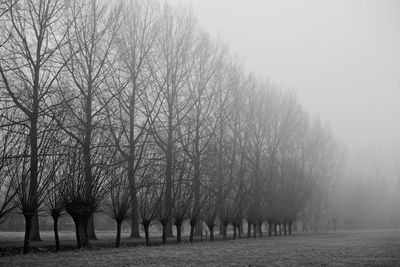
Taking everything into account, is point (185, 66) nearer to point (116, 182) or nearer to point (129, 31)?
point (129, 31)

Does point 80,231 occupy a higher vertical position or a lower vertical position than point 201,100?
lower

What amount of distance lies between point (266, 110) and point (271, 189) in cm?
813

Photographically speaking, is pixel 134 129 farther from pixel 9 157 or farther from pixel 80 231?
pixel 9 157

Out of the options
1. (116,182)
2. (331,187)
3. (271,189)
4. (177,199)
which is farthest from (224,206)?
(331,187)

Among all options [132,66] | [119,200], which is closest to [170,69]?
[132,66]

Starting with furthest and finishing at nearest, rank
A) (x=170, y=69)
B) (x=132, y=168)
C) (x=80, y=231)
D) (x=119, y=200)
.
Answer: (x=170, y=69)
(x=132, y=168)
(x=119, y=200)
(x=80, y=231)

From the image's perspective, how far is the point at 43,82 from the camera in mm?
22266

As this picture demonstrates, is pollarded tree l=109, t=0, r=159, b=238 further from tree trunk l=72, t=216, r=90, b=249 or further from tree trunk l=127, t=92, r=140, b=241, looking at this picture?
tree trunk l=72, t=216, r=90, b=249

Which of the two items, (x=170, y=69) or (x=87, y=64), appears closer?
(x=87, y=64)

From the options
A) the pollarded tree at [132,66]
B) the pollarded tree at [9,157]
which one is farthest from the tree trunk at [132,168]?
the pollarded tree at [9,157]

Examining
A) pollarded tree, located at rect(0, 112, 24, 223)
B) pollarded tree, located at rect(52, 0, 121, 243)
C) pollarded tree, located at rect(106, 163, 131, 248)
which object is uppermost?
pollarded tree, located at rect(52, 0, 121, 243)

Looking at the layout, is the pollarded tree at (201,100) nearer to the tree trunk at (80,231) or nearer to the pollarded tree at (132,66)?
the pollarded tree at (132,66)

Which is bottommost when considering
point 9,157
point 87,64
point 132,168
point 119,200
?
point 119,200

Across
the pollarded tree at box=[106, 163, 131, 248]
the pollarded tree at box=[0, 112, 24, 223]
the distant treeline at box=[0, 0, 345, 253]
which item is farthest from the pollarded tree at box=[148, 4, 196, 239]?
the pollarded tree at box=[0, 112, 24, 223]
